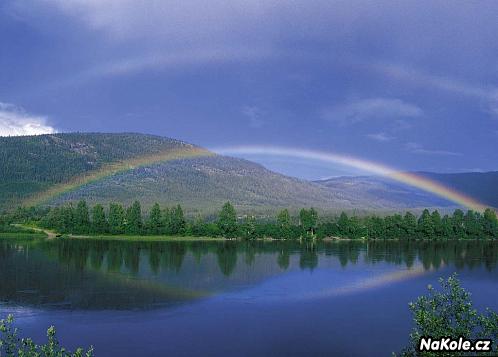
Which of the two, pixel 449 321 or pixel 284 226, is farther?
pixel 284 226

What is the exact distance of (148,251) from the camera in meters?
72.2

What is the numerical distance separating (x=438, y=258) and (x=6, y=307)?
5915 centimetres

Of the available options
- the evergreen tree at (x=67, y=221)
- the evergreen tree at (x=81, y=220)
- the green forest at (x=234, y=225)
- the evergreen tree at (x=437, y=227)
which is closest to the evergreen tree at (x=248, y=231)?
the green forest at (x=234, y=225)

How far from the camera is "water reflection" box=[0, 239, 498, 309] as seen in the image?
124ft

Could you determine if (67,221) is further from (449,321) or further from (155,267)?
(449,321)

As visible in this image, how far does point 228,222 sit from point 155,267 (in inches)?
1987

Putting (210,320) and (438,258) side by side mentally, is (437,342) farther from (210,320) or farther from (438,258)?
(438,258)

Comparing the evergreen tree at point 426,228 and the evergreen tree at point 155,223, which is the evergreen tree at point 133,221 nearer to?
the evergreen tree at point 155,223

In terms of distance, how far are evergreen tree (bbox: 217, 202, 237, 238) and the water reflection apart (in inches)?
791

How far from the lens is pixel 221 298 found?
3847 centimetres

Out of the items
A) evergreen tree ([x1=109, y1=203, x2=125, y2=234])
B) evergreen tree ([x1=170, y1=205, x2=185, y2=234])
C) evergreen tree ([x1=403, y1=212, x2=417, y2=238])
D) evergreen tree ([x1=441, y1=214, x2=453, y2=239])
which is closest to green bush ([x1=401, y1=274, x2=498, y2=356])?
evergreen tree ([x1=170, y1=205, x2=185, y2=234])

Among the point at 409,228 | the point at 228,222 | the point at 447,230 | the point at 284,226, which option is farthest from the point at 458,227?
the point at 228,222

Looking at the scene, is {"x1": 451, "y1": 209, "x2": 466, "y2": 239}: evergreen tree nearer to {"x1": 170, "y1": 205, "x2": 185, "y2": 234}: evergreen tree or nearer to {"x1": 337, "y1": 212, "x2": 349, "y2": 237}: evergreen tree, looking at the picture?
{"x1": 337, "y1": 212, "x2": 349, "y2": 237}: evergreen tree

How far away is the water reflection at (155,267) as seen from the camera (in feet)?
124
